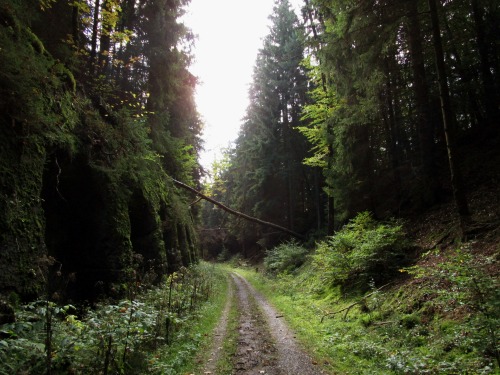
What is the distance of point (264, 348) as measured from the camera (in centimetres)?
733

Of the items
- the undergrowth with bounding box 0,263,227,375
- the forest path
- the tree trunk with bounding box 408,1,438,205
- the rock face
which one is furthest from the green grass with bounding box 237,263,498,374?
the tree trunk with bounding box 408,1,438,205

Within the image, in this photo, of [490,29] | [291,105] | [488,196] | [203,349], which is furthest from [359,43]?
[291,105]

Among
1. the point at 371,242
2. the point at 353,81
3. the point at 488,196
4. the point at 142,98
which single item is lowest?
the point at 371,242

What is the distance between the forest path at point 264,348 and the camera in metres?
6.07

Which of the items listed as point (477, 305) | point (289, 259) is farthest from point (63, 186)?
point (289, 259)

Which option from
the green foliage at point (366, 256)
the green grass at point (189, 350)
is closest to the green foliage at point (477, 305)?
the green foliage at point (366, 256)

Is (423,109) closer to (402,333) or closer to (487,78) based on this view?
(487,78)

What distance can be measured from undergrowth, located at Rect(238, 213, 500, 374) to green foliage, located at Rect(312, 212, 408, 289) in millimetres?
58

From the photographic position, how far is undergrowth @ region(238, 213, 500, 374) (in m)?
5.04

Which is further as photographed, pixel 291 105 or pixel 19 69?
pixel 291 105

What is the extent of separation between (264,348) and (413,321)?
353 centimetres

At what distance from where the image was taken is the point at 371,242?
1090cm

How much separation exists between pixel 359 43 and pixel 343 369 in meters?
11.5

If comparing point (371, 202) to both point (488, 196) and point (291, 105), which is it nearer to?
point (488, 196)
